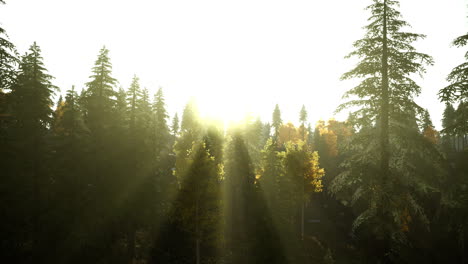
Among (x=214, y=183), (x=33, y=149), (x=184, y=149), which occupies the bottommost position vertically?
(x=214, y=183)

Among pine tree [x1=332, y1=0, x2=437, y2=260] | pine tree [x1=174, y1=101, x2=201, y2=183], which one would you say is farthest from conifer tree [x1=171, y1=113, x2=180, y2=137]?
pine tree [x1=332, y1=0, x2=437, y2=260]

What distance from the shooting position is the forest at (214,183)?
494 inches

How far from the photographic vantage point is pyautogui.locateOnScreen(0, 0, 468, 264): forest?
1255 centimetres

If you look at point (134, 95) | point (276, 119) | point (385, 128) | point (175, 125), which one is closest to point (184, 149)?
point (134, 95)

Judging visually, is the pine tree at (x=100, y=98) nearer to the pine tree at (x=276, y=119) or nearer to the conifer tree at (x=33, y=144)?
the conifer tree at (x=33, y=144)

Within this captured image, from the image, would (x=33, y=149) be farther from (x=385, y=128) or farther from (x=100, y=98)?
(x=385, y=128)

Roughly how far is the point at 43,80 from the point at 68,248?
546 inches

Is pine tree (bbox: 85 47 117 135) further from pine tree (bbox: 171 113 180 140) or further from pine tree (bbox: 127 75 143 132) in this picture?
pine tree (bbox: 171 113 180 140)

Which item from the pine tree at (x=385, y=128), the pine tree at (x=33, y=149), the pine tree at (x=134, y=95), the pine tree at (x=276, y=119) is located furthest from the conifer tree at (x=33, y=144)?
the pine tree at (x=276, y=119)

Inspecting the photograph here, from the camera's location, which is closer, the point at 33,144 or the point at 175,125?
the point at 33,144

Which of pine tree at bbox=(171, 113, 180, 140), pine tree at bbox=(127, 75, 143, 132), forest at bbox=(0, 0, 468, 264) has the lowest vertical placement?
forest at bbox=(0, 0, 468, 264)

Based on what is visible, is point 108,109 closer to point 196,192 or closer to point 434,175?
point 196,192

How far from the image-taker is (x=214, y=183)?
1948 centimetres

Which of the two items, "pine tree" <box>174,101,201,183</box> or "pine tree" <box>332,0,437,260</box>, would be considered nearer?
"pine tree" <box>332,0,437,260</box>
